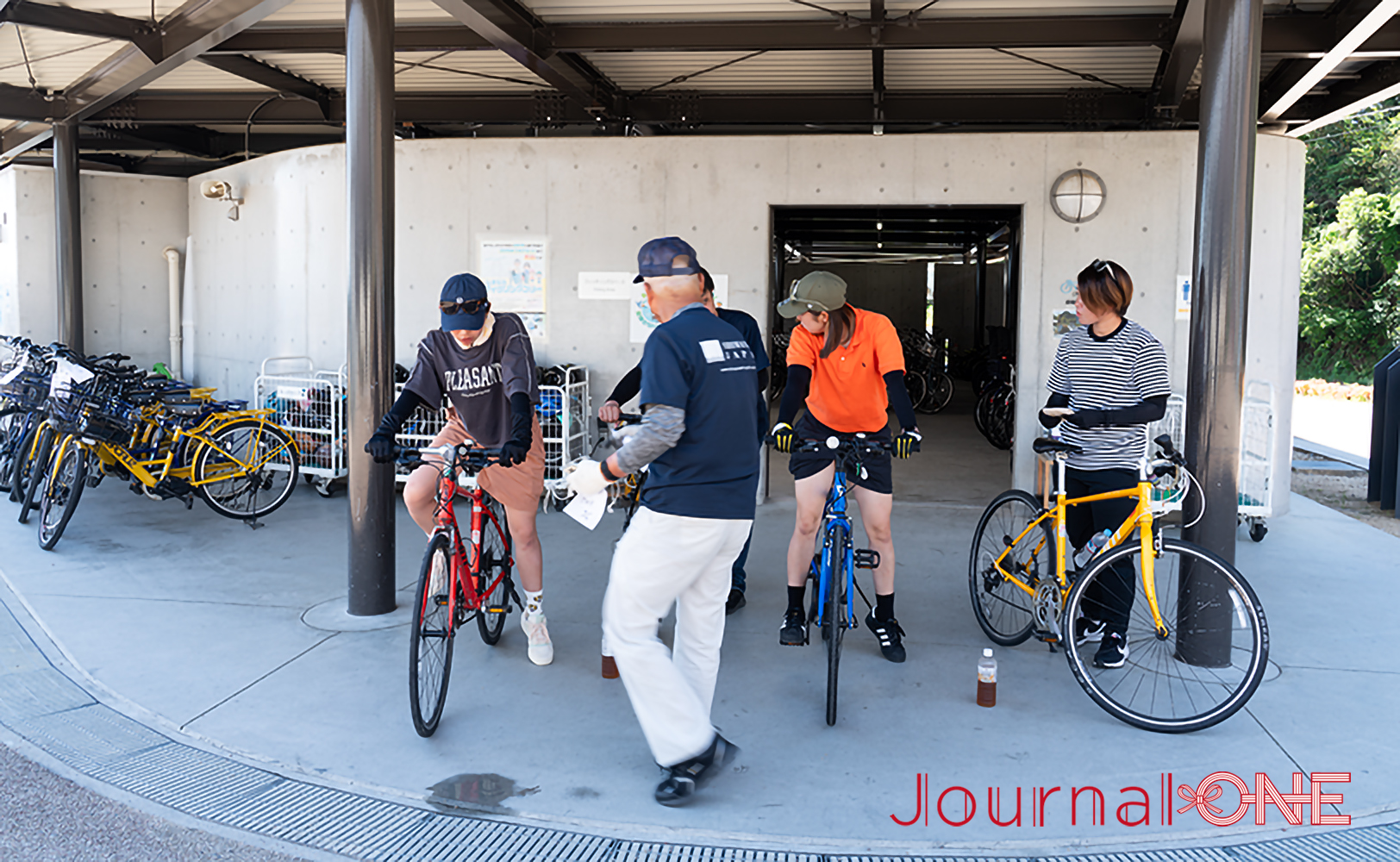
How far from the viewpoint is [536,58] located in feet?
23.3

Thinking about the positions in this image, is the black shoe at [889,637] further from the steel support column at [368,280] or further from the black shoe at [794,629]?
the steel support column at [368,280]

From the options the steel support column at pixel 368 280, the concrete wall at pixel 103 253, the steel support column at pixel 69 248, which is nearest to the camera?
the steel support column at pixel 368 280

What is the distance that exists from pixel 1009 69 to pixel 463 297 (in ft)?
19.0

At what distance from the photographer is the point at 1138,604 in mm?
4395

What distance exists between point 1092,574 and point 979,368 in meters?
12.1

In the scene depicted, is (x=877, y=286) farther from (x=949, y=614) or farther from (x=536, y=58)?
(x=949, y=614)

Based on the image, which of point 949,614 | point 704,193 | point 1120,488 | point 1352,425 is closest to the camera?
point 1120,488

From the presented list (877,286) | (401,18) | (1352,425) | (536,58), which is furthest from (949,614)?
(877,286)

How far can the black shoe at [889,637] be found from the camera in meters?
4.31

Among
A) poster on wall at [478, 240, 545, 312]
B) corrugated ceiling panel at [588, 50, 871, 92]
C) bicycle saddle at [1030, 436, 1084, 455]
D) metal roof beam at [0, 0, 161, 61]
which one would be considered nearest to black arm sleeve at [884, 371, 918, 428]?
bicycle saddle at [1030, 436, 1084, 455]

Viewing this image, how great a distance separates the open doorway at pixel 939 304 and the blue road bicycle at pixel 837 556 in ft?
13.7

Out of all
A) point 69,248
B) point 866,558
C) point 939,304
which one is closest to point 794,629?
point 866,558

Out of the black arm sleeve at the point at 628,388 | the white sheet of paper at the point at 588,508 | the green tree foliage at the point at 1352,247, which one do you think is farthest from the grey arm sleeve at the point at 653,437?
the green tree foliage at the point at 1352,247

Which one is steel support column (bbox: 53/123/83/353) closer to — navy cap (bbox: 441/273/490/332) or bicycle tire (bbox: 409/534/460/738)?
navy cap (bbox: 441/273/490/332)
